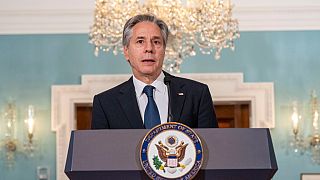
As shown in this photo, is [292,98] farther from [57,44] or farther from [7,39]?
[7,39]

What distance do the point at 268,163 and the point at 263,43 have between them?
15.1 feet

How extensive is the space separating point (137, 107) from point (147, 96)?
0.06 metres

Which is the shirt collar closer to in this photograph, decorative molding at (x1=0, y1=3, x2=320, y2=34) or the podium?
the podium

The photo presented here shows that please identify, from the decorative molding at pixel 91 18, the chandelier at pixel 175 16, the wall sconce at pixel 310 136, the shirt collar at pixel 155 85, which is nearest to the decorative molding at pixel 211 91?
the wall sconce at pixel 310 136

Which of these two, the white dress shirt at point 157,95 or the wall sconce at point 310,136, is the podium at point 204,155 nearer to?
the white dress shirt at point 157,95

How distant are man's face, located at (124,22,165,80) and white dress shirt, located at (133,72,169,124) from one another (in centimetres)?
4

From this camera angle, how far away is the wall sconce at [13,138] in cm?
615

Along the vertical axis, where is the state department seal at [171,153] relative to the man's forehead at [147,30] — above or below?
below

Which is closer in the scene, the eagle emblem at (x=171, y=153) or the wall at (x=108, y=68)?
the eagle emblem at (x=171, y=153)

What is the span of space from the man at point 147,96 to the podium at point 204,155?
302mm

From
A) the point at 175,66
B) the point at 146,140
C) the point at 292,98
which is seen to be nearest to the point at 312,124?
the point at 292,98

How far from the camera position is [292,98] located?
621 cm

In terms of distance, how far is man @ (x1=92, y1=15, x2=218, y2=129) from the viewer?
82.3 inches

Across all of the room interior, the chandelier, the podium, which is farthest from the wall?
the podium
